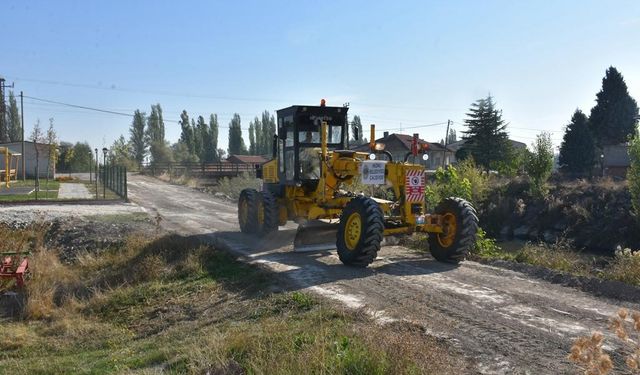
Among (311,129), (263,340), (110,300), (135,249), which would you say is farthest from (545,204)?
(263,340)

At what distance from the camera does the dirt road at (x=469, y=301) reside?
18.6 feet

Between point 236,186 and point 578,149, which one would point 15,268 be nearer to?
point 236,186

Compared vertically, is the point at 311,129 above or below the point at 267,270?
above

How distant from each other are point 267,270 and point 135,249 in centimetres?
487

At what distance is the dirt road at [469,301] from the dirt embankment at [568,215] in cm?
1704

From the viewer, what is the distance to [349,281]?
8914 millimetres

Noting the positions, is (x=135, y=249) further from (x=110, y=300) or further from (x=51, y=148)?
(x=51, y=148)

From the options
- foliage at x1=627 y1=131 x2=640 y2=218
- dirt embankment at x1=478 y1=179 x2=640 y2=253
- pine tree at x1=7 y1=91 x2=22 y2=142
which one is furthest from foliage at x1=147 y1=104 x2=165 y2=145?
foliage at x1=627 y1=131 x2=640 y2=218

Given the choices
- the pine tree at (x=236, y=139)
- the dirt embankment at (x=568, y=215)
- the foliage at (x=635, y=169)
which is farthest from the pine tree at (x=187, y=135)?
the foliage at (x=635, y=169)

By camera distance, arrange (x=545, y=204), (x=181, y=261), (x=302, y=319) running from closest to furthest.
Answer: (x=302, y=319) < (x=181, y=261) < (x=545, y=204)

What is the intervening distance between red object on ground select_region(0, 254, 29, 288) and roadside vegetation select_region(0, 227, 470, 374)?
26 cm

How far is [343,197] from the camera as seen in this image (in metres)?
11.9

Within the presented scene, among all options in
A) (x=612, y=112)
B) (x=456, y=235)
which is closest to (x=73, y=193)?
(x=456, y=235)

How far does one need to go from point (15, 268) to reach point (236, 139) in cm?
9149
